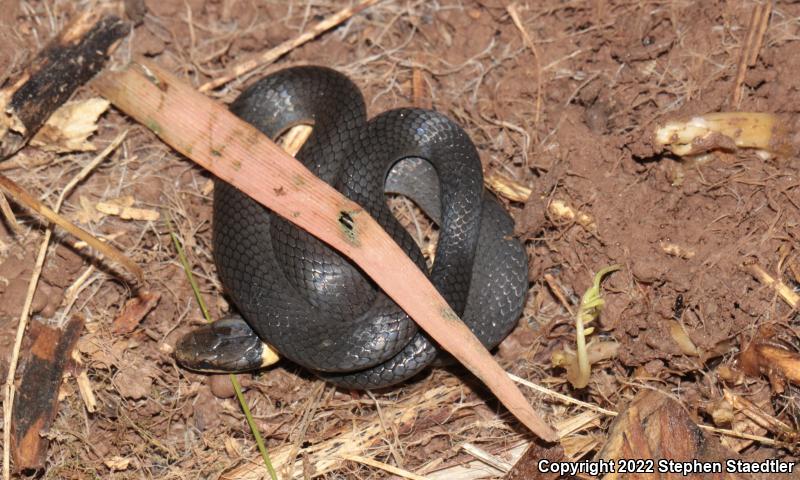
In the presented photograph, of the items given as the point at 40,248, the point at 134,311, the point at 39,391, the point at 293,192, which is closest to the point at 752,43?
the point at 293,192

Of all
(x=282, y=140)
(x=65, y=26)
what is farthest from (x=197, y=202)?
(x=65, y=26)

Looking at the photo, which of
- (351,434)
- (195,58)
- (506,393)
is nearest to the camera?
(506,393)

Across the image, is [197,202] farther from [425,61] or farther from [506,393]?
[506,393]

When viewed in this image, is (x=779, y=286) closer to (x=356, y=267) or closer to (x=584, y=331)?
(x=584, y=331)

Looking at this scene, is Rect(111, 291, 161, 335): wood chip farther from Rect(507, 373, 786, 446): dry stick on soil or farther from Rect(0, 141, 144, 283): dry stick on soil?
Rect(507, 373, 786, 446): dry stick on soil

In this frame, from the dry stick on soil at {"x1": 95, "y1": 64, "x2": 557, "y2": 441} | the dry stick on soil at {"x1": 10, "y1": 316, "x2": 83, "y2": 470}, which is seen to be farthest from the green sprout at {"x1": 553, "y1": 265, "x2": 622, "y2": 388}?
the dry stick on soil at {"x1": 10, "y1": 316, "x2": 83, "y2": 470}

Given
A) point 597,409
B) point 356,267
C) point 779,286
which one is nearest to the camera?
point 779,286

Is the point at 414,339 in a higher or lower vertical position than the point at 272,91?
lower
